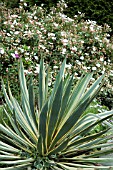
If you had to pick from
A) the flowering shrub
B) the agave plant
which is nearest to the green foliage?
the flowering shrub

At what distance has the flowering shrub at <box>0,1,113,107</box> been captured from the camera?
5.45m

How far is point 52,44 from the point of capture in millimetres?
5922

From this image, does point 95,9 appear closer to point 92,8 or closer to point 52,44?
point 92,8

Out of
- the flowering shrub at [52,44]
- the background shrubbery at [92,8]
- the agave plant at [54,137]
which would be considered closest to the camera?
the agave plant at [54,137]

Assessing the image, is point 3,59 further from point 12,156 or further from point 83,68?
point 12,156

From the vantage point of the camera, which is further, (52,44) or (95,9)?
(95,9)

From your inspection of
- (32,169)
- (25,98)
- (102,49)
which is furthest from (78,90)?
(102,49)

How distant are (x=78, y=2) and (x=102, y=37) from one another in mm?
2020

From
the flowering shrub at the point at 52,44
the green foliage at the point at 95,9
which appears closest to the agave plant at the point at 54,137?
the flowering shrub at the point at 52,44

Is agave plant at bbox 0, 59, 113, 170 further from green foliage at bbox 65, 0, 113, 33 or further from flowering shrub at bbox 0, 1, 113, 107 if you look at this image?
green foliage at bbox 65, 0, 113, 33

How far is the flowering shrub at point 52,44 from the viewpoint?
5.45 meters

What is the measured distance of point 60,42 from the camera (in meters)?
6.00

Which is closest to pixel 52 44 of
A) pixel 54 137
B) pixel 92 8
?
pixel 54 137

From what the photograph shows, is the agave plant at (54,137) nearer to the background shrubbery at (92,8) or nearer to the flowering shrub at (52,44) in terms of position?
the flowering shrub at (52,44)
